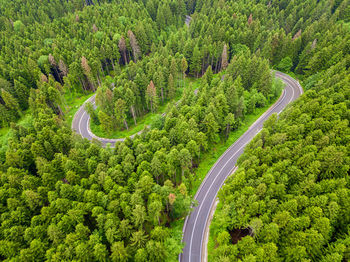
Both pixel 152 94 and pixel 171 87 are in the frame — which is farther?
pixel 171 87

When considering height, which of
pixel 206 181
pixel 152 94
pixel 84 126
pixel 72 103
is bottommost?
pixel 206 181

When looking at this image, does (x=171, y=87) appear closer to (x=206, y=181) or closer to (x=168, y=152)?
(x=168, y=152)

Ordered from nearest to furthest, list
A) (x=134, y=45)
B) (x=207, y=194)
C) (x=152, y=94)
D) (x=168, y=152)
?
(x=207, y=194)
(x=168, y=152)
(x=152, y=94)
(x=134, y=45)

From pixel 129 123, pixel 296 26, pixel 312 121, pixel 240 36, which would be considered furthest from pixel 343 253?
pixel 296 26

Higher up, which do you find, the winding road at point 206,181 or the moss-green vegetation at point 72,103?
the moss-green vegetation at point 72,103

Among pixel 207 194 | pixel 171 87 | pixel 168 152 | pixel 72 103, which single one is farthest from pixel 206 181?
pixel 72 103

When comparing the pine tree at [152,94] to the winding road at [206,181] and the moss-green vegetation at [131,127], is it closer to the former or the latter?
the moss-green vegetation at [131,127]

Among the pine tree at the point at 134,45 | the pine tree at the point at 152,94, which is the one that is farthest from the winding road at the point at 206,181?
the pine tree at the point at 134,45
